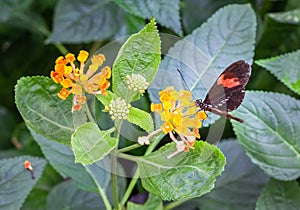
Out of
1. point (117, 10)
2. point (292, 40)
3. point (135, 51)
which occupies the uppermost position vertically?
point (135, 51)

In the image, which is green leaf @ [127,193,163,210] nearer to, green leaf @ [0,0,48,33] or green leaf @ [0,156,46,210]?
green leaf @ [0,156,46,210]

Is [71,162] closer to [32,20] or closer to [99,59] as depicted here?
[99,59]

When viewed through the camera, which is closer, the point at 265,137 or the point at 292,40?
the point at 265,137

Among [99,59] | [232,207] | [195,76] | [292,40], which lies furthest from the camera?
[292,40]

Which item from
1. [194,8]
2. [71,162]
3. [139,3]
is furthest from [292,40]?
[71,162]

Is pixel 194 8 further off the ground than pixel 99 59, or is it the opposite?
pixel 99 59
